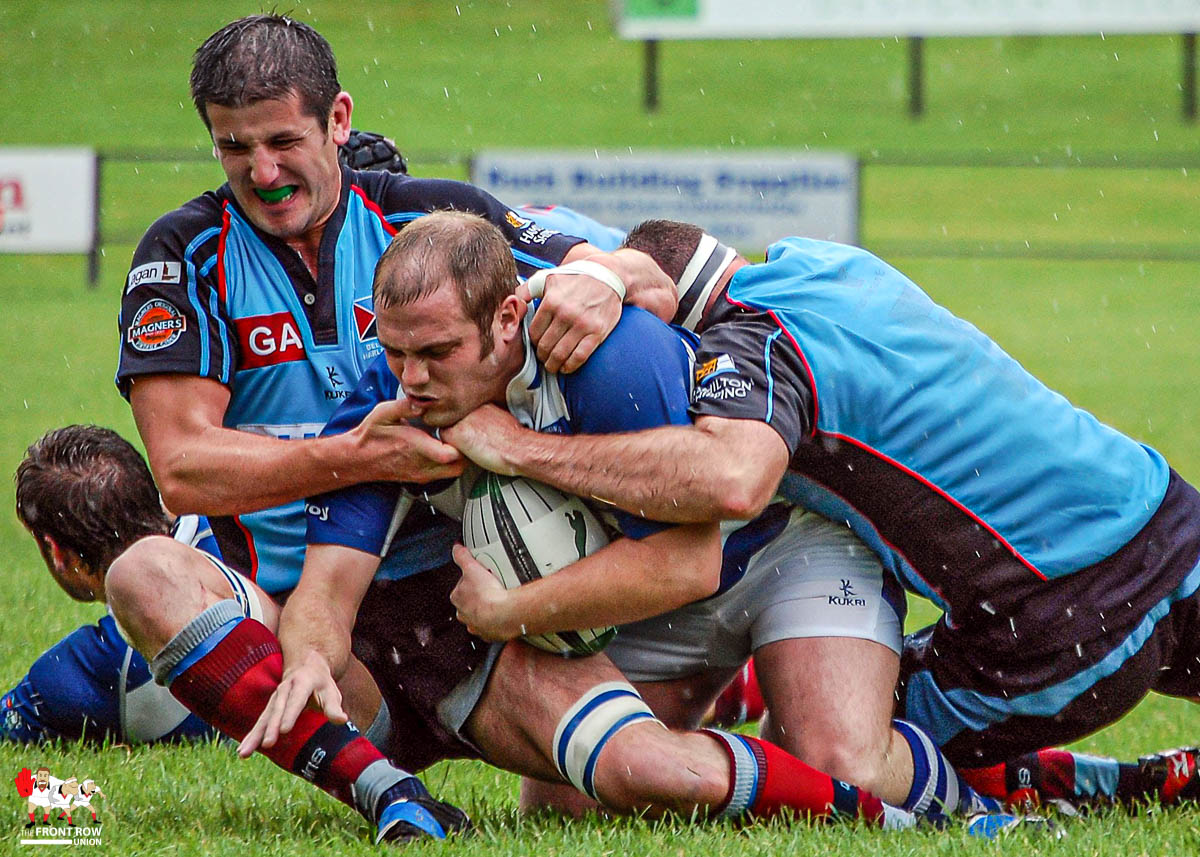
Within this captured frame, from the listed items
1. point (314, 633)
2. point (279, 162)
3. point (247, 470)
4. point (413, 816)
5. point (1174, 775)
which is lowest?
point (1174, 775)

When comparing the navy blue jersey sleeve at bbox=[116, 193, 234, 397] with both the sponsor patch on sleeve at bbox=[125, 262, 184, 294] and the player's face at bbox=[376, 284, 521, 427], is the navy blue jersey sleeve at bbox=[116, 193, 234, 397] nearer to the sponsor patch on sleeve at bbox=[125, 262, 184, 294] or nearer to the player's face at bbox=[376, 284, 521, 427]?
the sponsor patch on sleeve at bbox=[125, 262, 184, 294]

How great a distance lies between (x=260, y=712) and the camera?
12.0 ft

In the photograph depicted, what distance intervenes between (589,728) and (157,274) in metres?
1.67

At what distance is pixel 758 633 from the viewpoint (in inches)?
163

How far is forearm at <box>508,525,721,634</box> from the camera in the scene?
3643mm

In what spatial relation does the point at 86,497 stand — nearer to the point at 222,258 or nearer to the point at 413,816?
the point at 222,258

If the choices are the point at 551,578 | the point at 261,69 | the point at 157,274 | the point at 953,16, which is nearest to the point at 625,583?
the point at 551,578

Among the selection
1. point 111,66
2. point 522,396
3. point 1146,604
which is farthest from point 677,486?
point 111,66

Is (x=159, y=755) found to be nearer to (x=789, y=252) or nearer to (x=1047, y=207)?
(x=789, y=252)

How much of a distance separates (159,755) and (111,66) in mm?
33434

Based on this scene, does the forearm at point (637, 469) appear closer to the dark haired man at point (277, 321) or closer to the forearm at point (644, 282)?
the dark haired man at point (277, 321)

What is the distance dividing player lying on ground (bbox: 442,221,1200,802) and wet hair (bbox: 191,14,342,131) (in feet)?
3.69

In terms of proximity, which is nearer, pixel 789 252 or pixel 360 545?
pixel 360 545

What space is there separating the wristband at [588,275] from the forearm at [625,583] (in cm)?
60
